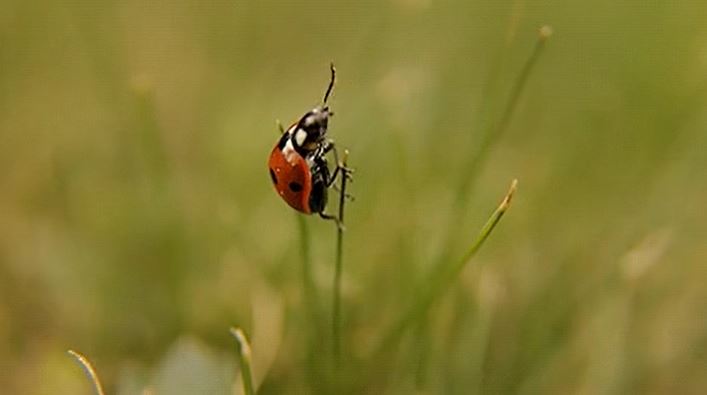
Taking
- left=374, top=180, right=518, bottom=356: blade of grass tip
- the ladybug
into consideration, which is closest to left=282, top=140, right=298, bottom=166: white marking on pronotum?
the ladybug

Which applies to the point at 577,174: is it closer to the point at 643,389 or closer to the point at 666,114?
the point at 666,114

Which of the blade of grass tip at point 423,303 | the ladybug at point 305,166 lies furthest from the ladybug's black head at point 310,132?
the blade of grass tip at point 423,303

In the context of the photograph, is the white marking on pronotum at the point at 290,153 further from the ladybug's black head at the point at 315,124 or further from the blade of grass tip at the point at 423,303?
the blade of grass tip at the point at 423,303

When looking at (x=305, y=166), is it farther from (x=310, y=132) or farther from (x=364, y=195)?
(x=364, y=195)

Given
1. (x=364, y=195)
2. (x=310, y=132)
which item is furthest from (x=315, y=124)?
(x=364, y=195)

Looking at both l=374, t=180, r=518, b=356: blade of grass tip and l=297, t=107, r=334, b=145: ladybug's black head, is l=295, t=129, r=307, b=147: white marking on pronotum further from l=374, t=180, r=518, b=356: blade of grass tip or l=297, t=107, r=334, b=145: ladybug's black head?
l=374, t=180, r=518, b=356: blade of grass tip

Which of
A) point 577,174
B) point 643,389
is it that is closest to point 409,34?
point 577,174
